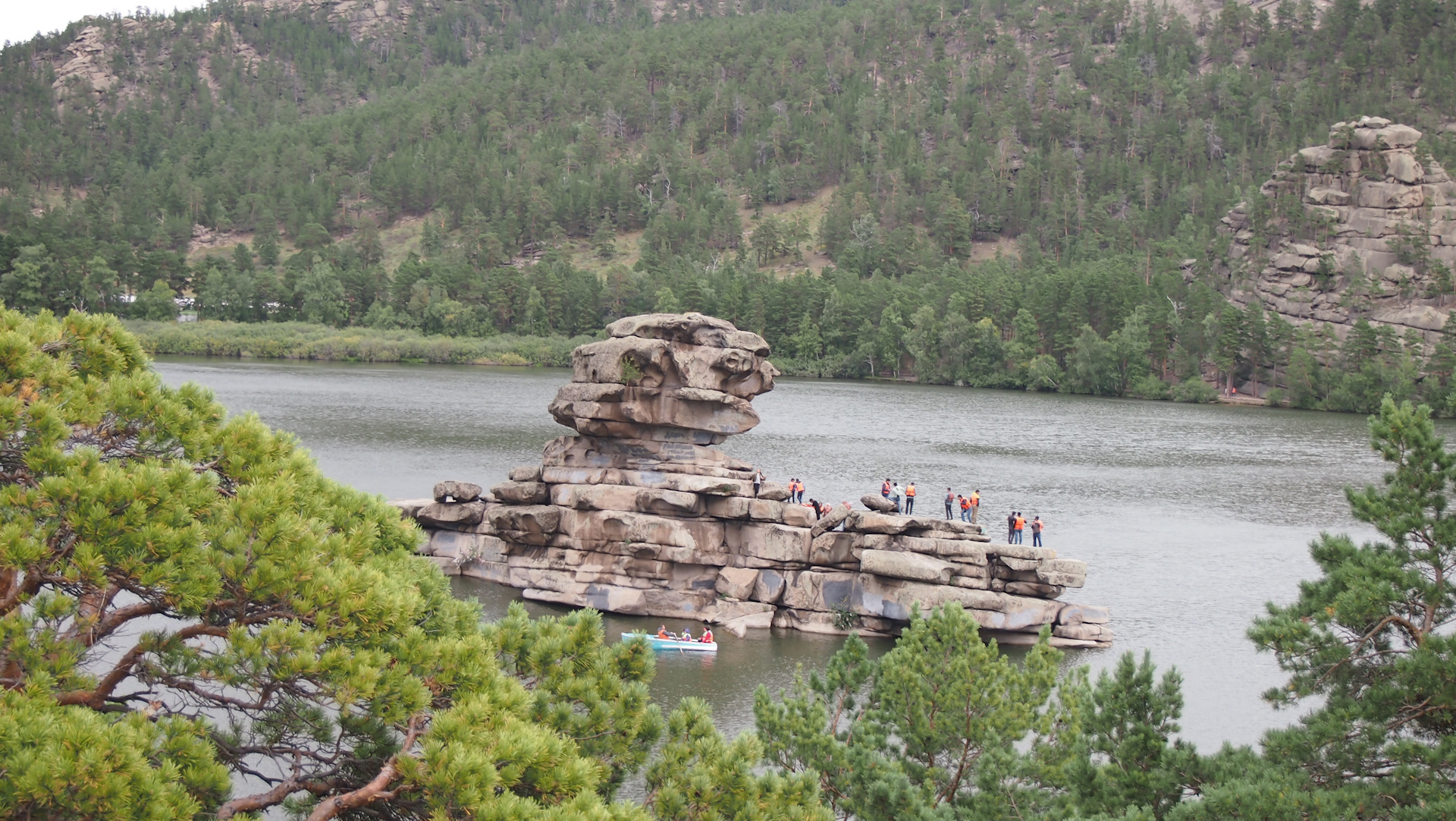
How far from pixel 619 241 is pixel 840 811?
562ft

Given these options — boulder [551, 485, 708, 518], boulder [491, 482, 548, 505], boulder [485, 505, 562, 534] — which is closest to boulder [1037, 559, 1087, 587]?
boulder [551, 485, 708, 518]

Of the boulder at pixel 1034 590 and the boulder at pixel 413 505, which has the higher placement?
the boulder at pixel 413 505

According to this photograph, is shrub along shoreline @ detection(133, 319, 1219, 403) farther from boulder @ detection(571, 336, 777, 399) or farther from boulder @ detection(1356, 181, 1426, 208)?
boulder @ detection(571, 336, 777, 399)

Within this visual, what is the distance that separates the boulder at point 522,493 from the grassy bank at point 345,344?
261 feet

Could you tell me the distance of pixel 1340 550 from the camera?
18938mm

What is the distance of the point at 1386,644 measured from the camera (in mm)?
18156

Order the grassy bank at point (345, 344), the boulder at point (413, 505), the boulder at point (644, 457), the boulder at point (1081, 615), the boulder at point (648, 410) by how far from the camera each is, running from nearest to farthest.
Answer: the boulder at point (1081, 615)
the boulder at point (648, 410)
the boulder at point (644, 457)
the boulder at point (413, 505)
the grassy bank at point (345, 344)

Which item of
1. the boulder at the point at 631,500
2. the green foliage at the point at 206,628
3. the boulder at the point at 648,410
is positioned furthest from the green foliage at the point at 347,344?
the green foliage at the point at 206,628

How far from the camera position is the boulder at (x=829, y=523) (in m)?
44.2

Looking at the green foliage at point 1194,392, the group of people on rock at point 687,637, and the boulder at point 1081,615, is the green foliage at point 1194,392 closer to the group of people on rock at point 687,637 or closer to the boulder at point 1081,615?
the boulder at point 1081,615

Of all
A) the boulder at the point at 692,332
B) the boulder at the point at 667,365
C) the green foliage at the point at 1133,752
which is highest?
the boulder at the point at 692,332

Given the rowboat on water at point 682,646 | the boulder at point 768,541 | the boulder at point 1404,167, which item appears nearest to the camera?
the rowboat on water at point 682,646

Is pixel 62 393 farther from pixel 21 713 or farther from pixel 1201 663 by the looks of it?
pixel 1201 663

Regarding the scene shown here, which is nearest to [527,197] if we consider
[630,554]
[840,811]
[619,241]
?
[619,241]
